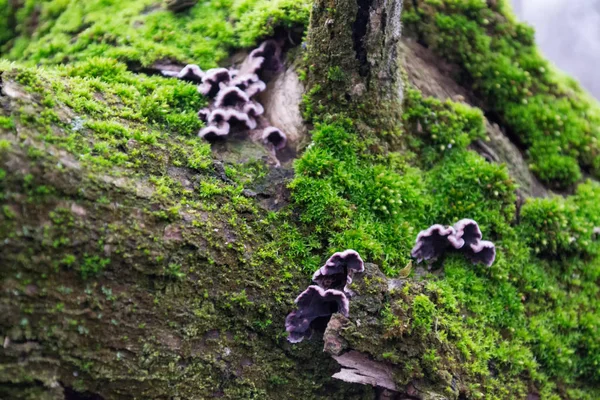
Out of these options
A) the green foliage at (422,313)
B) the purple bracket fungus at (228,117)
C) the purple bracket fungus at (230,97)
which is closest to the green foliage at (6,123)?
the purple bracket fungus at (228,117)

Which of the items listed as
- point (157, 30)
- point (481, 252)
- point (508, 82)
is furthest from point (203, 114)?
point (508, 82)

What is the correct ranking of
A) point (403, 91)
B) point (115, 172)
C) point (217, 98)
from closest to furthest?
1. point (115, 172)
2. point (217, 98)
3. point (403, 91)

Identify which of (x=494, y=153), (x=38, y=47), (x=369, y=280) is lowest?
(x=38, y=47)

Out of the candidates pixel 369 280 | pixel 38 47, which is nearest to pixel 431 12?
pixel 369 280

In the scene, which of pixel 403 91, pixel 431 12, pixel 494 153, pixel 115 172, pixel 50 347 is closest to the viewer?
pixel 50 347

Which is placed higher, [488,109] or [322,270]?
[488,109]

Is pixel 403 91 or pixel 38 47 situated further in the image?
pixel 38 47

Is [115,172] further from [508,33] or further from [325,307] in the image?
[508,33]
